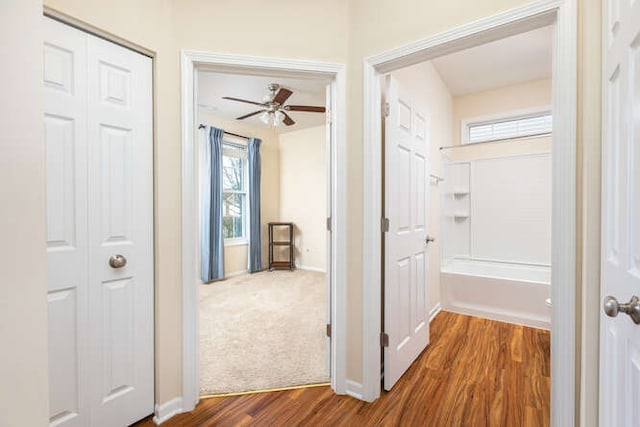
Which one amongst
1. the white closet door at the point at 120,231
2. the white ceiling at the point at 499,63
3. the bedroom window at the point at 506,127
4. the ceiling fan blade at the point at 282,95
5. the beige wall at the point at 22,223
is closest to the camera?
the beige wall at the point at 22,223

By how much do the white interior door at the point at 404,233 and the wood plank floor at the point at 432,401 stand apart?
167mm

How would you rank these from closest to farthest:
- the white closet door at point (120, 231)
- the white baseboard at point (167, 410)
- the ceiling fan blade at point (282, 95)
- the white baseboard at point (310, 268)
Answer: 1. the white closet door at point (120, 231)
2. the white baseboard at point (167, 410)
3. the ceiling fan blade at point (282, 95)
4. the white baseboard at point (310, 268)

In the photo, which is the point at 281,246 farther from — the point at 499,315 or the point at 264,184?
the point at 499,315

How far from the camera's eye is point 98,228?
1.42 meters

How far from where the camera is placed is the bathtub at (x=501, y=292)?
2.85 m

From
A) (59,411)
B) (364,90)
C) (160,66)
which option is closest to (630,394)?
(364,90)

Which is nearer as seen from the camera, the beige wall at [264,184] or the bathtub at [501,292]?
the bathtub at [501,292]

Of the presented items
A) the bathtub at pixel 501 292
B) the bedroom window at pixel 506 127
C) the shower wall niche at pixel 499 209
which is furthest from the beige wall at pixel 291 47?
the bedroom window at pixel 506 127

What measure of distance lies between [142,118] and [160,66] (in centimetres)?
31

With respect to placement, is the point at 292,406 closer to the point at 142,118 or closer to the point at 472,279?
the point at 142,118

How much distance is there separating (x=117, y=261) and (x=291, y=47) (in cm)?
155

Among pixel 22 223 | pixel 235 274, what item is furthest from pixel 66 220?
pixel 235 274

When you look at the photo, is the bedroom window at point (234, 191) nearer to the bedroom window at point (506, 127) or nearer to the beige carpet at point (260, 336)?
the beige carpet at point (260, 336)

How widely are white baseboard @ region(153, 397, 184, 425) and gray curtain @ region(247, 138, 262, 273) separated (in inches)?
142
